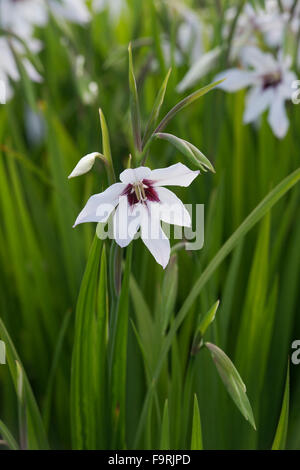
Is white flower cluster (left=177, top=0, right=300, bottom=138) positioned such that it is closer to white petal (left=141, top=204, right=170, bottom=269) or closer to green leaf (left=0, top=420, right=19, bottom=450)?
white petal (left=141, top=204, right=170, bottom=269)

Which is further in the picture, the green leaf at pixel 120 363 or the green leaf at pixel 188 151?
the green leaf at pixel 120 363

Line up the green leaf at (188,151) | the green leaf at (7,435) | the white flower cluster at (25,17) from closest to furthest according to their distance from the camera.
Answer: the green leaf at (188,151) → the green leaf at (7,435) → the white flower cluster at (25,17)

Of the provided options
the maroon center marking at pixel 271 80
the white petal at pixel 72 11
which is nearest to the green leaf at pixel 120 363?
the maroon center marking at pixel 271 80

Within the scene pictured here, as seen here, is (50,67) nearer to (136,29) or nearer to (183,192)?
(136,29)

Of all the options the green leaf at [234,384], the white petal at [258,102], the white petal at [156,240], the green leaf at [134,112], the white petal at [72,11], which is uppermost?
the white petal at [72,11]

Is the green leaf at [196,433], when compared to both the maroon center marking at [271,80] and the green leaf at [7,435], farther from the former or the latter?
the maroon center marking at [271,80]

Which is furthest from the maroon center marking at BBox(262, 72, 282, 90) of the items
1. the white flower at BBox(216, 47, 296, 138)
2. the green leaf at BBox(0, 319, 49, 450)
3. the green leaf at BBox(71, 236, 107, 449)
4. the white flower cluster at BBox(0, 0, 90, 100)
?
the green leaf at BBox(0, 319, 49, 450)
